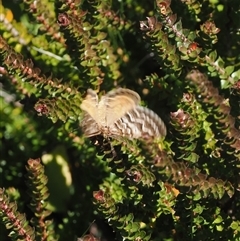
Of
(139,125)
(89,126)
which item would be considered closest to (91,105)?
(89,126)

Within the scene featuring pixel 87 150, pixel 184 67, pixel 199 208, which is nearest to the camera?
pixel 199 208

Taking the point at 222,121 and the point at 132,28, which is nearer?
the point at 222,121

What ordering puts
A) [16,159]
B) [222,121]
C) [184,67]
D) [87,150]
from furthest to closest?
[16,159], [87,150], [184,67], [222,121]

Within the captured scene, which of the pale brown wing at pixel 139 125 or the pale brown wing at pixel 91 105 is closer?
the pale brown wing at pixel 139 125

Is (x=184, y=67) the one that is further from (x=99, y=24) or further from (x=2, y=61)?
(x=2, y=61)

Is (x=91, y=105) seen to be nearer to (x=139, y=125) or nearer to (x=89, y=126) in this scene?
(x=89, y=126)

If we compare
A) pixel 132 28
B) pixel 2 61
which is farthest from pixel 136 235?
pixel 132 28

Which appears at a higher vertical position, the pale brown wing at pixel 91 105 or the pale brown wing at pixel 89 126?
the pale brown wing at pixel 91 105
